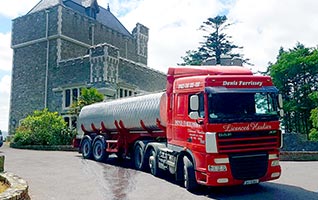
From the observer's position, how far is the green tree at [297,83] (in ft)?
89.2

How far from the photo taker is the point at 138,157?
37.9 ft

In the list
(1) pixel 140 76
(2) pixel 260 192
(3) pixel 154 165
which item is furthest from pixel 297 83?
(2) pixel 260 192

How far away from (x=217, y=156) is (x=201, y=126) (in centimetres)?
75

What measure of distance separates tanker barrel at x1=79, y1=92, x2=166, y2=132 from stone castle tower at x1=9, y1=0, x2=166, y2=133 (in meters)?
8.65

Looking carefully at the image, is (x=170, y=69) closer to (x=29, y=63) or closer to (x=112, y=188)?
(x=112, y=188)

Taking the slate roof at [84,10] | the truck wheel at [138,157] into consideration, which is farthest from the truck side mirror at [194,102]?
the slate roof at [84,10]

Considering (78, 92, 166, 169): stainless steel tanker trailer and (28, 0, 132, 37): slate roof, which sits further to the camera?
(28, 0, 132, 37): slate roof

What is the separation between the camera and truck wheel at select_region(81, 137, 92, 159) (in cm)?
1497

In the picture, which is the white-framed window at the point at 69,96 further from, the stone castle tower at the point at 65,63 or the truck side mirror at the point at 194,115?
the truck side mirror at the point at 194,115

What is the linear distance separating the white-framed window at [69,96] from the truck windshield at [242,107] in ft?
64.6

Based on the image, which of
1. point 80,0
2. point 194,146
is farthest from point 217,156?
point 80,0

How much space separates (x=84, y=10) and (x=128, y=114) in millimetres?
23682

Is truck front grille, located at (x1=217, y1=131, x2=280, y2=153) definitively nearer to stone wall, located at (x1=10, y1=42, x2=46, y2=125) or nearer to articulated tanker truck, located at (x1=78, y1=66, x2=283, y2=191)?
articulated tanker truck, located at (x1=78, y1=66, x2=283, y2=191)

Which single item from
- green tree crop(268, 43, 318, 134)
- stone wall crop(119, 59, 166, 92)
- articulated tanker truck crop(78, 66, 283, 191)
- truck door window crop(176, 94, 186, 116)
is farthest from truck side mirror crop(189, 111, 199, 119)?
green tree crop(268, 43, 318, 134)
